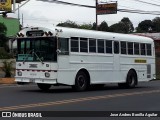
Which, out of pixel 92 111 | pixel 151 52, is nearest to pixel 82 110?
pixel 92 111

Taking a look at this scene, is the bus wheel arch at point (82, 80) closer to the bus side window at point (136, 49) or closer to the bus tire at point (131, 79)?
the bus tire at point (131, 79)

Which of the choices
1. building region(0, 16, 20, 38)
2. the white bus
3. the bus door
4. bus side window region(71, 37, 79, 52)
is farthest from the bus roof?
building region(0, 16, 20, 38)

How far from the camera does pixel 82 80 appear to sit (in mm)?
20688

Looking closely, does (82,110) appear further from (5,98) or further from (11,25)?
(11,25)

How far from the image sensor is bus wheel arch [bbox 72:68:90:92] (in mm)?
20359

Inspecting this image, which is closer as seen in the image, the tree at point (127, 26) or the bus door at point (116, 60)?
the bus door at point (116, 60)

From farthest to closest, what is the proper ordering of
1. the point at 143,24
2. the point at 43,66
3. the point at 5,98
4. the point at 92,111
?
the point at 143,24 → the point at 43,66 → the point at 5,98 → the point at 92,111

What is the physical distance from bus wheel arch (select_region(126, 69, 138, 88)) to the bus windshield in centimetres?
601

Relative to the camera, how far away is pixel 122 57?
77.7ft

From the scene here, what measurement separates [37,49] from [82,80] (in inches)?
98.7

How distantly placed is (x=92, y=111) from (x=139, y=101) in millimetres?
3826

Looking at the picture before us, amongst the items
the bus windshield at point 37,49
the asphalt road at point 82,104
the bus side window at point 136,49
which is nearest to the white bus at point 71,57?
the bus windshield at point 37,49

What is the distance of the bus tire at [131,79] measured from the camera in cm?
2422

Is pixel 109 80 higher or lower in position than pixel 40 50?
lower
